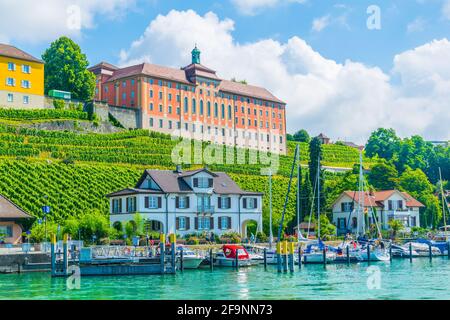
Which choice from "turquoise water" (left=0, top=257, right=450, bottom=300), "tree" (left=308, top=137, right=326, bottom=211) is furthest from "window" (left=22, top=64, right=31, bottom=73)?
"turquoise water" (left=0, top=257, right=450, bottom=300)

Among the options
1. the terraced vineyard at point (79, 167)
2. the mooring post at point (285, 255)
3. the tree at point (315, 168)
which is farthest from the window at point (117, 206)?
the tree at point (315, 168)

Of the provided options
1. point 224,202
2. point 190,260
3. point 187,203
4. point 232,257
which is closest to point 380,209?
point 224,202

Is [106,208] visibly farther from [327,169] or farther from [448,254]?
[327,169]

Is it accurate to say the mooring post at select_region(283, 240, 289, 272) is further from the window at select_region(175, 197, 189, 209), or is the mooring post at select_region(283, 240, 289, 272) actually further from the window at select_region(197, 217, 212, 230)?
the window at select_region(197, 217, 212, 230)

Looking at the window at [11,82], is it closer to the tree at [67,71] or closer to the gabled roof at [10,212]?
the tree at [67,71]

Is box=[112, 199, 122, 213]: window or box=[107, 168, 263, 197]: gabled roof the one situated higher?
box=[107, 168, 263, 197]: gabled roof

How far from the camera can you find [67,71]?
105500mm

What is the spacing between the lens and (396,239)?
7762cm

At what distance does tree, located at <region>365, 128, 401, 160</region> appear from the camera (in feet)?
453

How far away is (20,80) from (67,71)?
11981 millimetres

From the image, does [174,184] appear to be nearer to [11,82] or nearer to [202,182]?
[202,182]

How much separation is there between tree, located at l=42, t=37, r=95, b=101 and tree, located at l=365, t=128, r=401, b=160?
6339 centimetres
